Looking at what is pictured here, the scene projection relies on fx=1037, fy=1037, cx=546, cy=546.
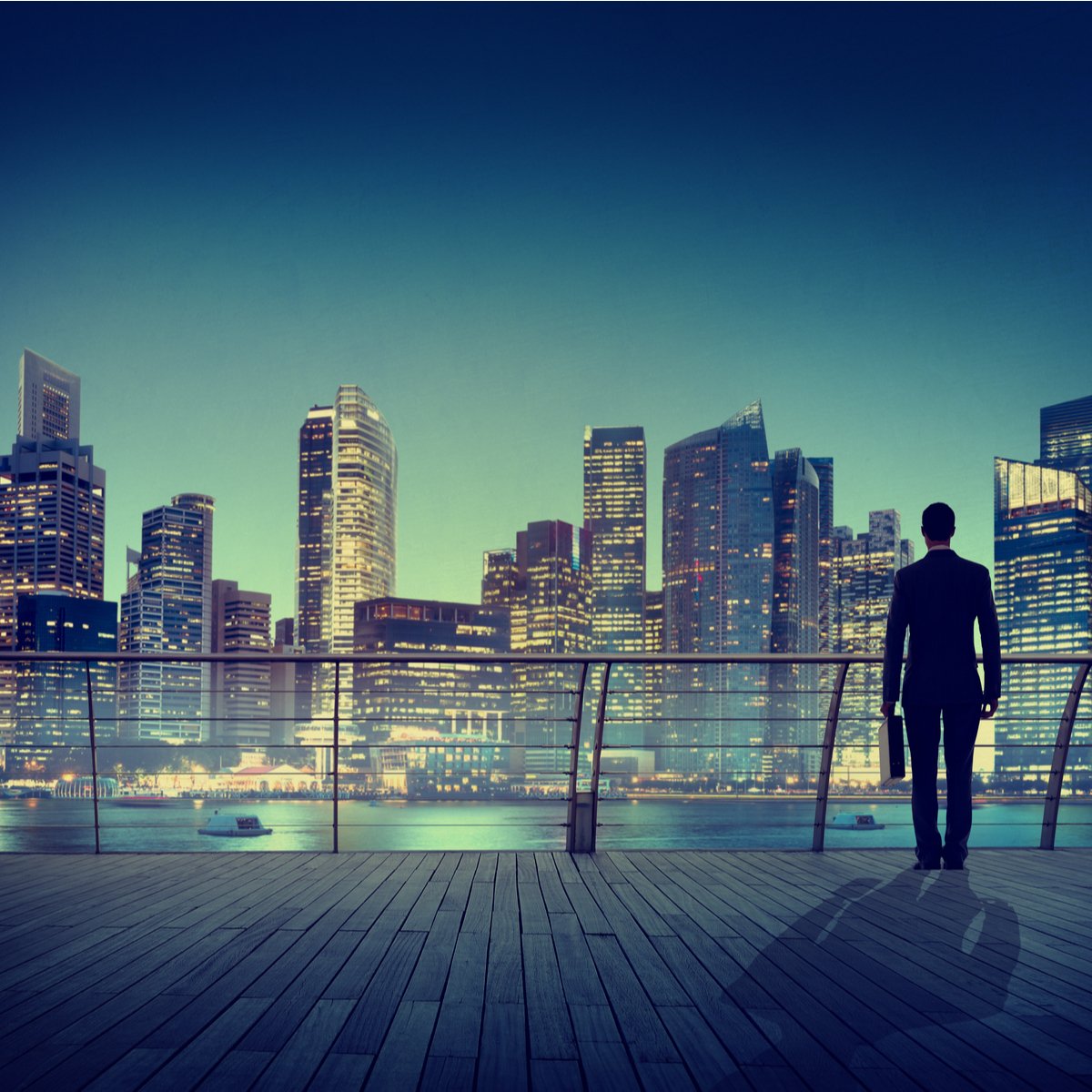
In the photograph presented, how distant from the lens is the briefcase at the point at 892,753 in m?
4.01

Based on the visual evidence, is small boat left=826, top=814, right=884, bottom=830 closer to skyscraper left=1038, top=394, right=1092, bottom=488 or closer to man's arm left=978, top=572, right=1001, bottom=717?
man's arm left=978, top=572, right=1001, bottom=717

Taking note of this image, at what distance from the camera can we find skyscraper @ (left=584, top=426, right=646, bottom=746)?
94.9 m

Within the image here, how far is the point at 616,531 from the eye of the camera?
355 feet

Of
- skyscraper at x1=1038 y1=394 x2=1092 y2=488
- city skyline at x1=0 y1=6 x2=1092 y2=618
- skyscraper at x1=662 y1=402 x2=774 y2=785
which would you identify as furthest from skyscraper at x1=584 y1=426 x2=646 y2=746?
skyscraper at x1=1038 y1=394 x2=1092 y2=488

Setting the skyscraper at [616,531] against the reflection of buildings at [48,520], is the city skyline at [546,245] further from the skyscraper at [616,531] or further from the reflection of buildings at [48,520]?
the skyscraper at [616,531]

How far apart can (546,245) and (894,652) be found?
247 feet

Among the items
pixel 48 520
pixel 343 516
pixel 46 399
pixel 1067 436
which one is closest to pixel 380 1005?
pixel 48 520

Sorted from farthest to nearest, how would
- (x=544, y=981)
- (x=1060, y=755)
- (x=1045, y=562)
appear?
(x=1045, y=562) → (x=1060, y=755) → (x=544, y=981)

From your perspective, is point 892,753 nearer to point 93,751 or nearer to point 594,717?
point 594,717

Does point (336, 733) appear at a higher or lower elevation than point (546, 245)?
lower

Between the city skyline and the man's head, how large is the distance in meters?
47.3

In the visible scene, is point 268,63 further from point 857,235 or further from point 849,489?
point 849,489

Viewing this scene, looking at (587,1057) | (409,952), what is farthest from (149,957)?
(587,1057)

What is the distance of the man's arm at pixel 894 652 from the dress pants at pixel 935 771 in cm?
9
